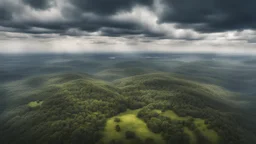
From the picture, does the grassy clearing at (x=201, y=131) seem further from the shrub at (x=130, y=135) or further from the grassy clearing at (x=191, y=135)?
the shrub at (x=130, y=135)

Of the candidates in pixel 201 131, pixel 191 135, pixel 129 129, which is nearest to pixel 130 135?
pixel 129 129

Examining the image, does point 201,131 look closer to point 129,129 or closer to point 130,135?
point 129,129

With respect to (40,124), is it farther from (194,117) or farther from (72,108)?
(194,117)

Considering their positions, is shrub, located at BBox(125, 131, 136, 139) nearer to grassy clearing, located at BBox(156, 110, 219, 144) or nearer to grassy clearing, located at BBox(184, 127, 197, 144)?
grassy clearing, located at BBox(184, 127, 197, 144)

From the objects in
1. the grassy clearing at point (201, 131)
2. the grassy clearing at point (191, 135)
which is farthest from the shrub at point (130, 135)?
the grassy clearing at point (201, 131)

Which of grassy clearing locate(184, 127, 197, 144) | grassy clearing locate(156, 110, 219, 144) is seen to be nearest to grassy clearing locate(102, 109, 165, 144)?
grassy clearing locate(184, 127, 197, 144)

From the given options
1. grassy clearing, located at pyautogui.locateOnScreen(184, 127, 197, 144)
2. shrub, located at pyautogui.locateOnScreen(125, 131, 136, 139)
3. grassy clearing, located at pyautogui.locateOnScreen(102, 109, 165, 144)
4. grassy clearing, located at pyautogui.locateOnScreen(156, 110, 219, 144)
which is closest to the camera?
grassy clearing, located at pyautogui.locateOnScreen(102, 109, 165, 144)

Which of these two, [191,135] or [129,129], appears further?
[129,129]

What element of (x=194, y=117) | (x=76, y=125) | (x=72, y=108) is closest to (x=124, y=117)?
(x=76, y=125)
